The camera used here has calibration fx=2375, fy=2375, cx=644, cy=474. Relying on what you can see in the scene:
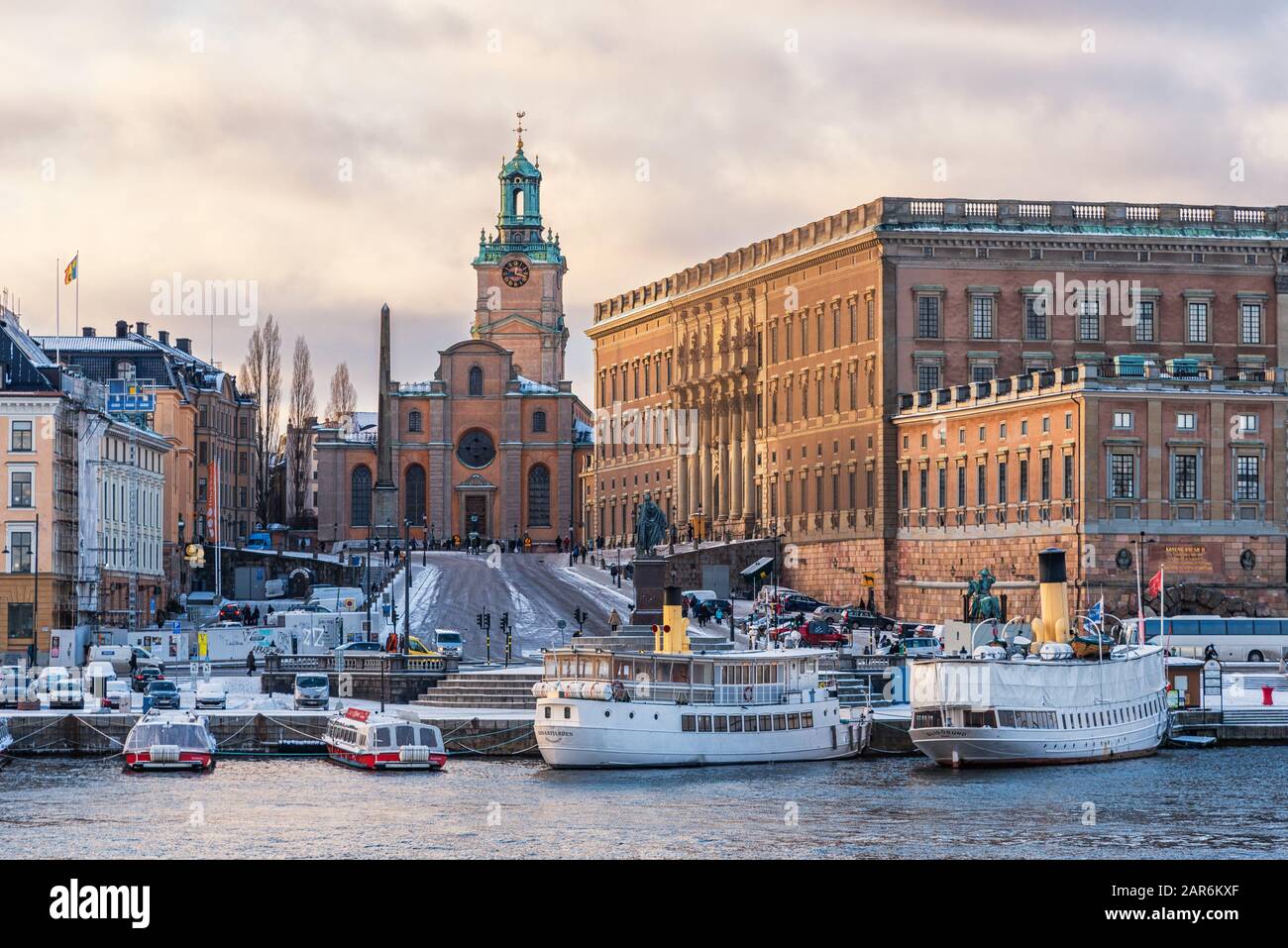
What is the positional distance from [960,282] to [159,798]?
79.4 meters

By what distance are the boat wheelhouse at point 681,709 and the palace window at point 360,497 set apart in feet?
413

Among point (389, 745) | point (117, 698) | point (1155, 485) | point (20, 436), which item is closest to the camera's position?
point (389, 745)

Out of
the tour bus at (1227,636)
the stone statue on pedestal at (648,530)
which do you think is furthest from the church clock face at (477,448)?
the tour bus at (1227,636)

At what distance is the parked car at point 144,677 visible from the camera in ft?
269

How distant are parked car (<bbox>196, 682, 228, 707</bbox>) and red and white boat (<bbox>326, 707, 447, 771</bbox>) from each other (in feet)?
30.4

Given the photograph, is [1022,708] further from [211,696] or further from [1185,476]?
[1185,476]

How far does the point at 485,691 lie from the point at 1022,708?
19.6 metres

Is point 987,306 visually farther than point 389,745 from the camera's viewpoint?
Yes

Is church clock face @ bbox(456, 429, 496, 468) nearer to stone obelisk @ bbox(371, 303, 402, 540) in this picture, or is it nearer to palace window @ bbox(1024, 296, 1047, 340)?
stone obelisk @ bbox(371, 303, 402, 540)

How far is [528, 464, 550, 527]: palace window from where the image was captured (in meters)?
196

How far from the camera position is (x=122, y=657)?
305 feet

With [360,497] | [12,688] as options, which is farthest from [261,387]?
[12,688]

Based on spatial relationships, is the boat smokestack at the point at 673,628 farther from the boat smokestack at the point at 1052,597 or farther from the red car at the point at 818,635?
the red car at the point at 818,635
